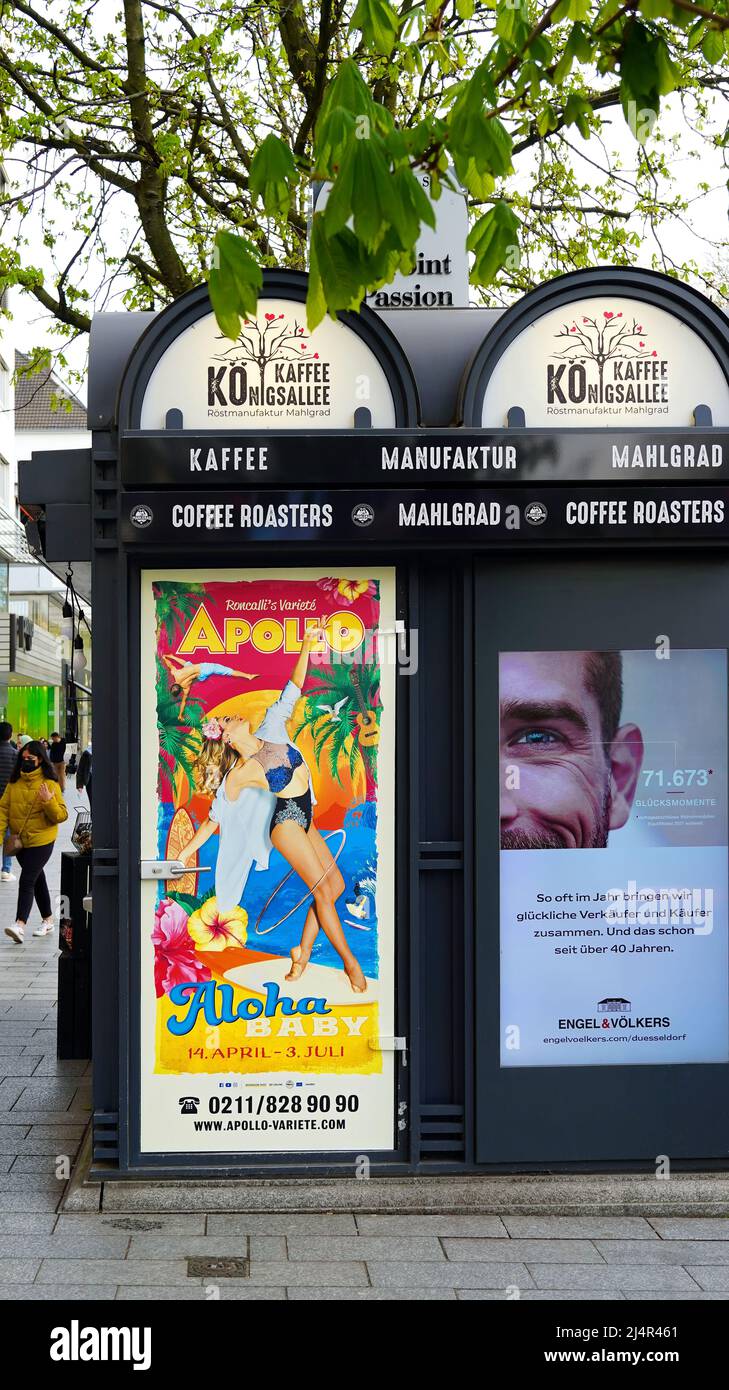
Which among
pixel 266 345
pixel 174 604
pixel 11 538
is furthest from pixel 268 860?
pixel 11 538

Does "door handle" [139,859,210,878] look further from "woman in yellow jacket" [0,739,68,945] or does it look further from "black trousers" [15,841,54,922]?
"black trousers" [15,841,54,922]

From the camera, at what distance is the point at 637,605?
5855 mm

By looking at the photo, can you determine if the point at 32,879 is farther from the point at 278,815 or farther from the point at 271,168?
the point at 271,168

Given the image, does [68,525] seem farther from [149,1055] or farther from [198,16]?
[198,16]

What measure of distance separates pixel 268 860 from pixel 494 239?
282 centimetres

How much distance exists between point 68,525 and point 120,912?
62.1 inches

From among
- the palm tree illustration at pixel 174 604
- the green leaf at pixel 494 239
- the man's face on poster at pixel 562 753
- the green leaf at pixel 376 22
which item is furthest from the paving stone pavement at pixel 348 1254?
the green leaf at pixel 376 22

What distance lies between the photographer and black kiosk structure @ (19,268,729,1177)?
5648mm

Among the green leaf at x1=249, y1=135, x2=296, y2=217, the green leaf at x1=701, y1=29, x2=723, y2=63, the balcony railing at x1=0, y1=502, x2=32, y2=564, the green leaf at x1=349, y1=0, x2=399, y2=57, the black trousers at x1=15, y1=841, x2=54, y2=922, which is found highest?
the balcony railing at x1=0, y1=502, x2=32, y2=564

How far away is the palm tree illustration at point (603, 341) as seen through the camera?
5777 mm

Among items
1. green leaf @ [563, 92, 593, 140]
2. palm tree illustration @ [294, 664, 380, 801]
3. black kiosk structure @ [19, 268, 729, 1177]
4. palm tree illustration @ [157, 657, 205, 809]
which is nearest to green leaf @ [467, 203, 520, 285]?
green leaf @ [563, 92, 593, 140]

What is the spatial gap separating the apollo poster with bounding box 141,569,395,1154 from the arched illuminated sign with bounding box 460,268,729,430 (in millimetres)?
980

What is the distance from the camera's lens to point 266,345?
225 inches
